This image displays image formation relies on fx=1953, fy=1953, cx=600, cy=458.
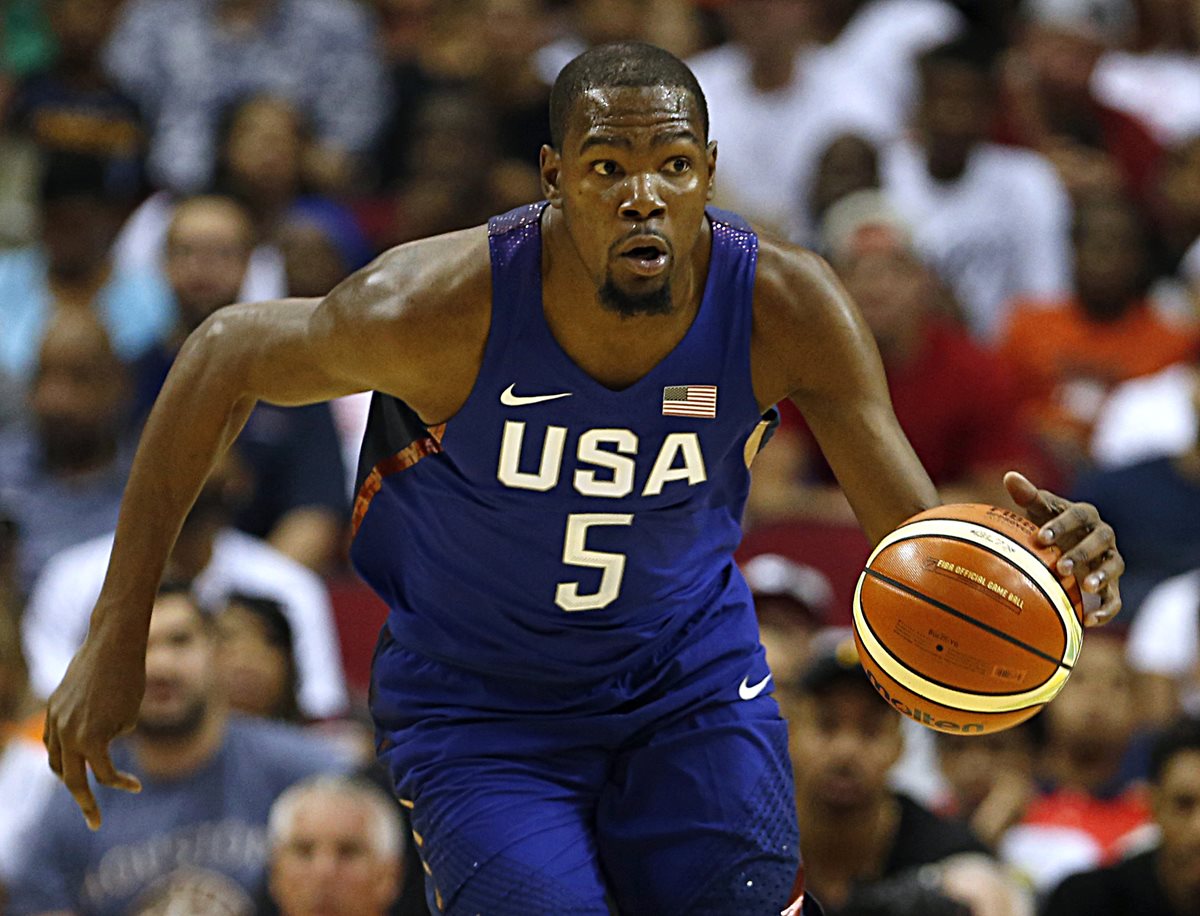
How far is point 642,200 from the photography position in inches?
141

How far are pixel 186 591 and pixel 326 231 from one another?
3259mm

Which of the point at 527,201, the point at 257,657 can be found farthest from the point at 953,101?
the point at 257,657

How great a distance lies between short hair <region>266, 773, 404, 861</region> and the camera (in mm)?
6066

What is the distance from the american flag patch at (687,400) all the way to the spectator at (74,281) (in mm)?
5935

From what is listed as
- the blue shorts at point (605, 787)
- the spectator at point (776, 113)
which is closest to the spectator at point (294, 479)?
the spectator at point (776, 113)

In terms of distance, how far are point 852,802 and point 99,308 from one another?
5.07 metres

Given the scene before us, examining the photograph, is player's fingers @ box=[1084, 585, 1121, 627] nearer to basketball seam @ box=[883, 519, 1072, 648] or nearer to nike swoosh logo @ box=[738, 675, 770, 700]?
basketball seam @ box=[883, 519, 1072, 648]

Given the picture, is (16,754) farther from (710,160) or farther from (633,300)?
(710,160)

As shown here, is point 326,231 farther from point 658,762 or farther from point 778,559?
point 658,762

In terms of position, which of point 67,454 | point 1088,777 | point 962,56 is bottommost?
point 1088,777

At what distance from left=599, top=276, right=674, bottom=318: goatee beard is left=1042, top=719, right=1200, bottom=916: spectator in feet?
9.86

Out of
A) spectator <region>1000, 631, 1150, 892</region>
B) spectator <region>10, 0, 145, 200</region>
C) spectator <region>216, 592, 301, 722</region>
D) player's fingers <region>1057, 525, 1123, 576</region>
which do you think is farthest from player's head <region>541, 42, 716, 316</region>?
spectator <region>10, 0, 145, 200</region>

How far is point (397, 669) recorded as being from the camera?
4.09 meters

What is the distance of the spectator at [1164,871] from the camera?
5.87 meters
